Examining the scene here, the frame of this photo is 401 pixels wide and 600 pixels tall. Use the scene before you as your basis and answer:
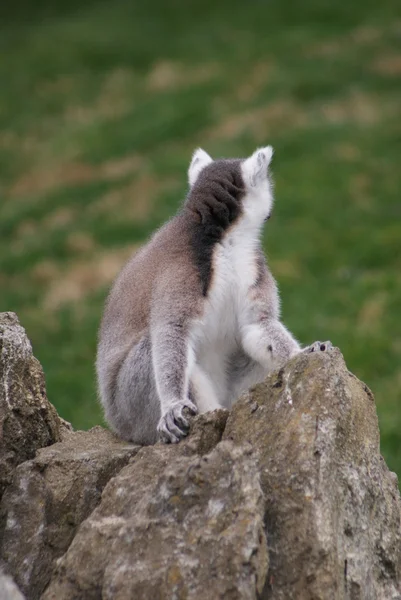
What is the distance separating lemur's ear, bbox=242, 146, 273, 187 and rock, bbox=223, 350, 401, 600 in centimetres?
170

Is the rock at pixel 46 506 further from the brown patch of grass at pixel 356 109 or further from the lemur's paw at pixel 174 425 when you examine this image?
the brown patch of grass at pixel 356 109

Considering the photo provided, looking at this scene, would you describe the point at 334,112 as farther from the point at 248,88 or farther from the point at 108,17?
the point at 108,17

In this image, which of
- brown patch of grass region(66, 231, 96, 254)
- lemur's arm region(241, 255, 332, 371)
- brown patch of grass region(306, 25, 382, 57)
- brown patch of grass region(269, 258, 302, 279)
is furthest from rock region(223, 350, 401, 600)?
brown patch of grass region(306, 25, 382, 57)

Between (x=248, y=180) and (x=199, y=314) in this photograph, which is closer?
(x=199, y=314)

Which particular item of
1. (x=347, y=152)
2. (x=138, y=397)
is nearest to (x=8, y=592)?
(x=138, y=397)

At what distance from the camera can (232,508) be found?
4.16 meters

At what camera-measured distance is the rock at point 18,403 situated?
17.0 ft

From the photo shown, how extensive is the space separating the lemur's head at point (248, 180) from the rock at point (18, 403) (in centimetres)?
161

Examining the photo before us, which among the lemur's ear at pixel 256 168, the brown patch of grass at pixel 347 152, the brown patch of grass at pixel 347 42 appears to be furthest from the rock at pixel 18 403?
the brown patch of grass at pixel 347 42

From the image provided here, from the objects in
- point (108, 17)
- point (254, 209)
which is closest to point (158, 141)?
point (108, 17)

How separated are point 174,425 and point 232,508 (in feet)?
3.02

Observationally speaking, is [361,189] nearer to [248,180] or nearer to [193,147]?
[193,147]

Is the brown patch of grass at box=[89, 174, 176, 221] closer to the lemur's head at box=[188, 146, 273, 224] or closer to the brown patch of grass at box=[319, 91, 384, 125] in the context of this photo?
the brown patch of grass at box=[319, 91, 384, 125]

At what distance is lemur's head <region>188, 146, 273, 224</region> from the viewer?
6199 millimetres
